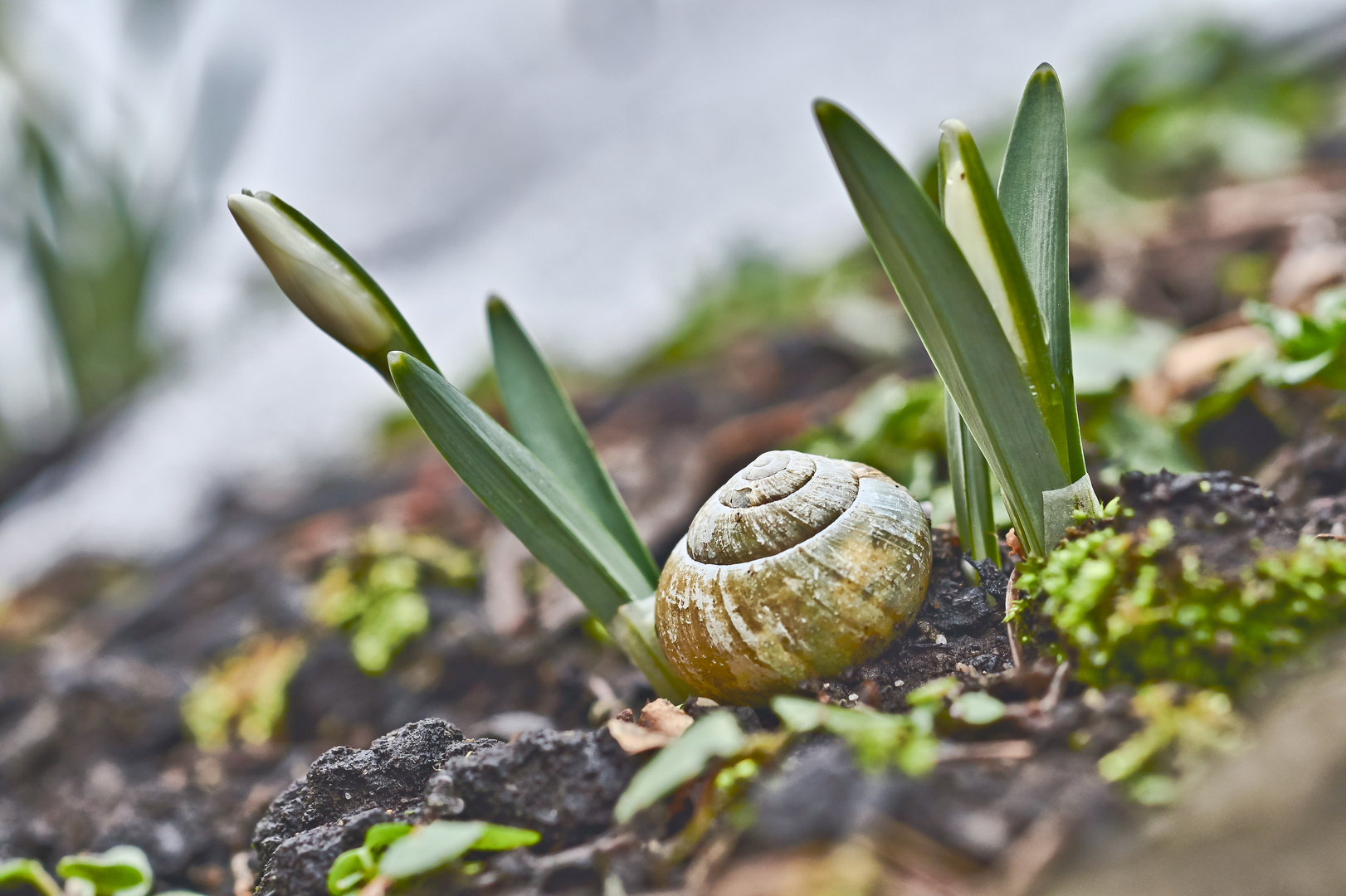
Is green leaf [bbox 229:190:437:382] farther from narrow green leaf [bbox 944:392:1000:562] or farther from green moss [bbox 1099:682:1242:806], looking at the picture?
green moss [bbox 1099:682:1242:806]

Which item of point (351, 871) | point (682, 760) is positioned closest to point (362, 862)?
point (351, 871)

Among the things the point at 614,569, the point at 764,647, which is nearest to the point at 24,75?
the point at 614,569

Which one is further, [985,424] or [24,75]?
[24,75]

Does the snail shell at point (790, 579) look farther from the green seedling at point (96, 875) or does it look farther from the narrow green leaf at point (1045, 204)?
the green seedling at point (96, 875)

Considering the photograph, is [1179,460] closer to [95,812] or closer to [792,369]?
[792,369]

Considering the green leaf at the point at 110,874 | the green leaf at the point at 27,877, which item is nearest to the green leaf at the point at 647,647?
the green leaf at the point at 110,874

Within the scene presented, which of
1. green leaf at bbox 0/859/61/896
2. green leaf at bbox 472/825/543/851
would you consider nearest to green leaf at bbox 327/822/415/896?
green leaf at bbox 472/825/543/851
